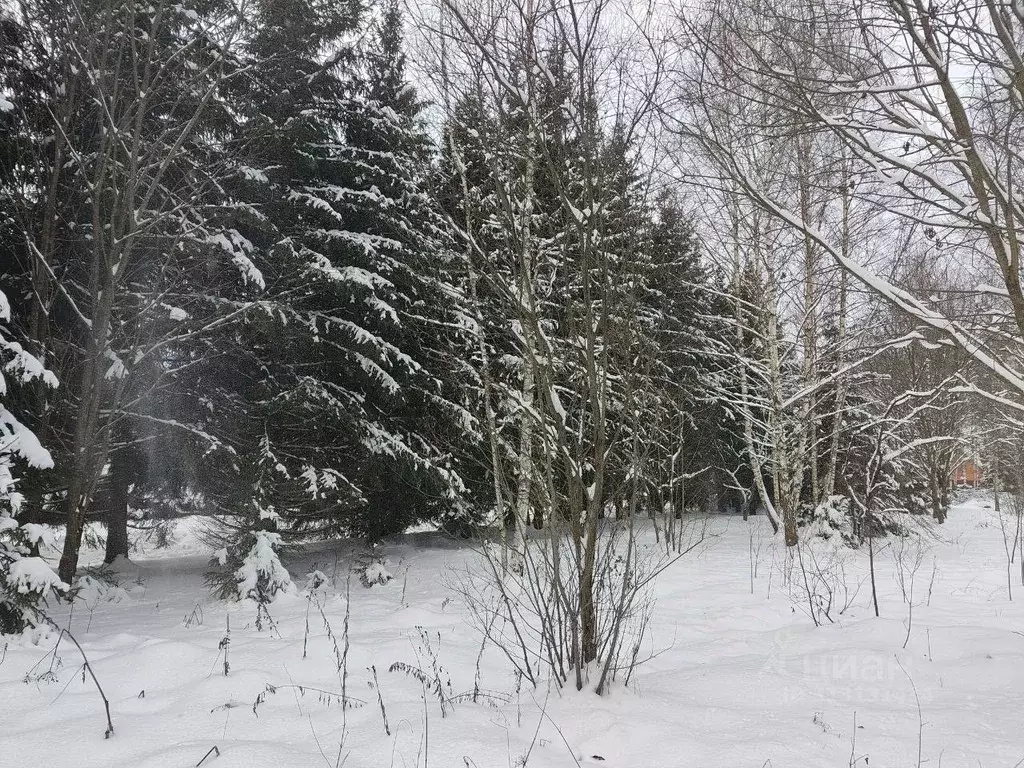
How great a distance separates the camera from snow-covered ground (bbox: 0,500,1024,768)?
2.55 meters

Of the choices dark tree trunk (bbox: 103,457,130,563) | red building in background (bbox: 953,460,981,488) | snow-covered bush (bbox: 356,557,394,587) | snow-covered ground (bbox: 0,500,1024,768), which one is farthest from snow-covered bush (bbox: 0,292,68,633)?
red building in background (bbox: 953,460,981,488)

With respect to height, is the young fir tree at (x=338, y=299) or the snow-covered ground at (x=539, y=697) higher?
the young fir tree at (x=338, y=299)

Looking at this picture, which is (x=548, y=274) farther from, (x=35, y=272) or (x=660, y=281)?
(x=35, y=272)

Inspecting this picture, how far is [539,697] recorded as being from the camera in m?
3.19

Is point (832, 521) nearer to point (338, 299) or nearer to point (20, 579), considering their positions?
point (338, 299)

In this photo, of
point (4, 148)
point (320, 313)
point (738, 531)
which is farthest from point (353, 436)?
point (738, 531)

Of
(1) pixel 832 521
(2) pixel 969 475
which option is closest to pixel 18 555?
(1) pixel 832 521

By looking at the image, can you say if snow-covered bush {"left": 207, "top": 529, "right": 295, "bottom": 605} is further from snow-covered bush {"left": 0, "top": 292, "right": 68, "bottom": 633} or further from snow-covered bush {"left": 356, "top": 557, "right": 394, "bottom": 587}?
snow-covered bush {"left": 0, "top": 292, "right": 68, "bottom": 633}

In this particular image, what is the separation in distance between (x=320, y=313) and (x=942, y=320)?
7.04 metres

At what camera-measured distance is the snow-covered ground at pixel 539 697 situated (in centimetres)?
255

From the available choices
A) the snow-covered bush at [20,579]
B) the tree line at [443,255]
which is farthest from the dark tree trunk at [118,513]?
the snow-covered bush at [20,579]

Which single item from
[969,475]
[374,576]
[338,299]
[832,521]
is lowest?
[374,576]

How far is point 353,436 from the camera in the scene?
8602mm

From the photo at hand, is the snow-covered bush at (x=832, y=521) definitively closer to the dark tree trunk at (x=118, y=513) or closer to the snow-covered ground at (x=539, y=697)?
the snow-covered ground at (x=539, y=697)
